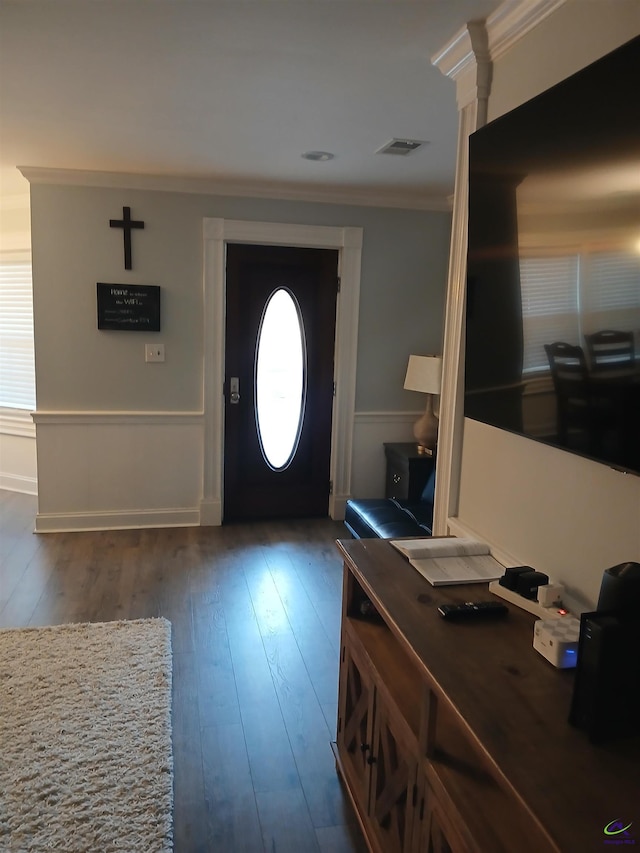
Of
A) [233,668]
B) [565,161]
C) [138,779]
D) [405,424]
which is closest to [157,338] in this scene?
[405,424]

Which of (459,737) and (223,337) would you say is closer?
(459,737)

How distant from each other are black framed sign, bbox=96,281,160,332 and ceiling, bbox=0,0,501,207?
2.44 feet

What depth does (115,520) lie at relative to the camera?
4473 mm

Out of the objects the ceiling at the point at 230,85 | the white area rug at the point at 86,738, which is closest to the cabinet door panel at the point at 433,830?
the white area rug at the point at 86,738

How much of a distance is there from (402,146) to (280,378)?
1.86 meters

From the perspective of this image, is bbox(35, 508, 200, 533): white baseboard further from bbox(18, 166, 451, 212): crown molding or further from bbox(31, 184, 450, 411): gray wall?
bbox(18, 166, 451, 212): crown molding

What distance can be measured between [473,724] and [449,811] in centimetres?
25

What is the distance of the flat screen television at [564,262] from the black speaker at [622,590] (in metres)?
0.21

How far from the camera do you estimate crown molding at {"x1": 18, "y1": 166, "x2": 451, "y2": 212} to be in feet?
13.4

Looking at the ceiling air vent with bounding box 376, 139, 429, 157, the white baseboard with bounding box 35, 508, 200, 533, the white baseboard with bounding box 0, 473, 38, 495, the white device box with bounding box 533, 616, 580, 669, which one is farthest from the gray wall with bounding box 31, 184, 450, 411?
the white device box with bounding box 533, 616, 580, 669

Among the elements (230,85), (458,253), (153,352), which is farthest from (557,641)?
(153,352)

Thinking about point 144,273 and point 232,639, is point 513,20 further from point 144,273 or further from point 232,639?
point 144,273

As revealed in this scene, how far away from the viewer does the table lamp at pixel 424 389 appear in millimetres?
4305

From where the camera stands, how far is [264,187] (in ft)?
14.0
